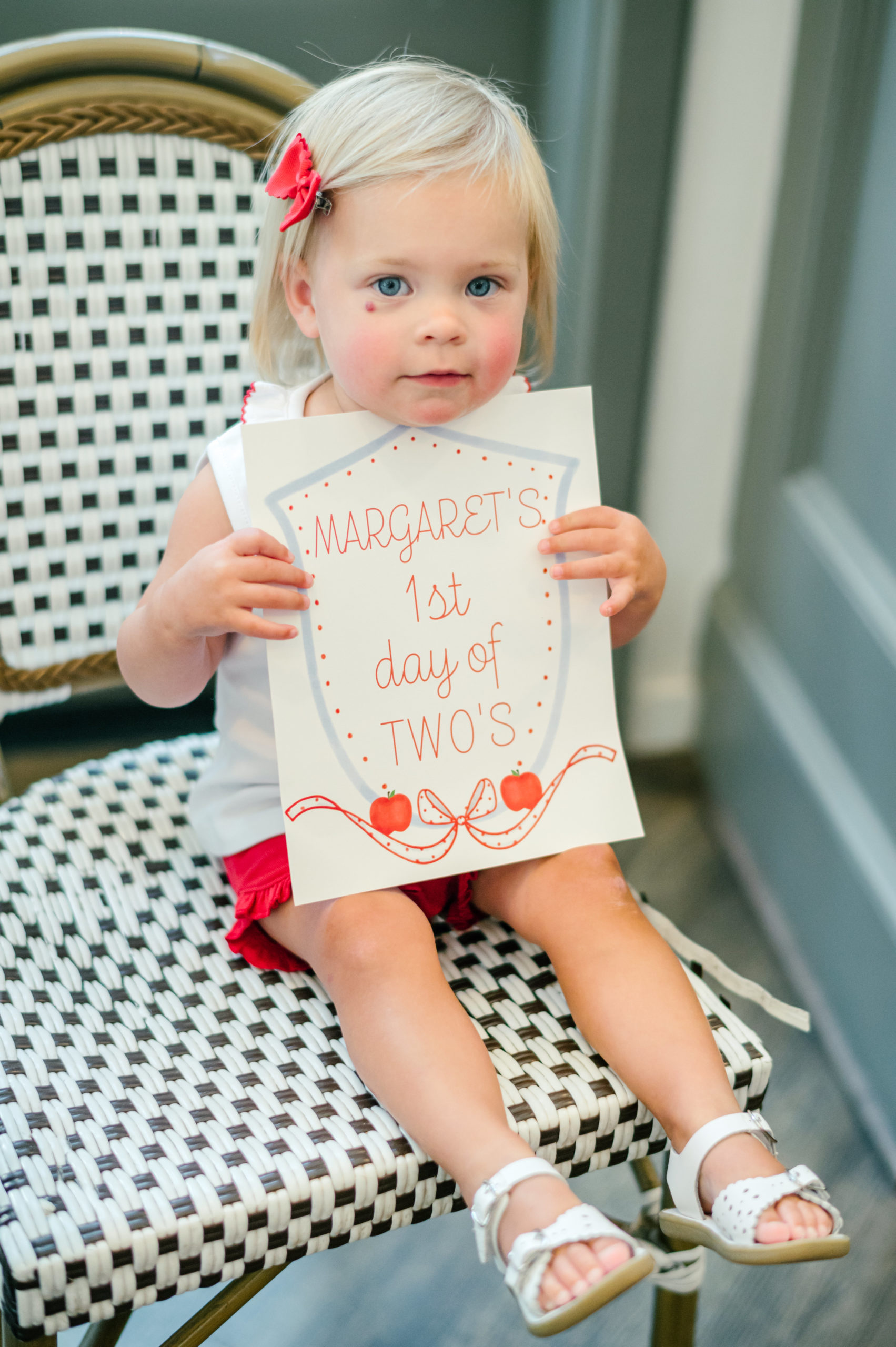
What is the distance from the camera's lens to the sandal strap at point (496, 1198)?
0.63 meters

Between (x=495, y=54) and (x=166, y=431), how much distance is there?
0.69m

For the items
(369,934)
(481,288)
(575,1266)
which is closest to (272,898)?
(369,934)

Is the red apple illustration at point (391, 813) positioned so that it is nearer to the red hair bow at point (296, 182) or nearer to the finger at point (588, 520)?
the finger at point (588, 520)

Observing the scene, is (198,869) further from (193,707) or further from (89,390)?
(193,707)

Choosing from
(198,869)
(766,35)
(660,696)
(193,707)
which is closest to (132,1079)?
(198,869)

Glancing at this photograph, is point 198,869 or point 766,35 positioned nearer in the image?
point 198,869

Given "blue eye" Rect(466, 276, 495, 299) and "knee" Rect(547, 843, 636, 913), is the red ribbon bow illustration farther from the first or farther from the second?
"blue eye" Rect(466, 276, 495, 299)

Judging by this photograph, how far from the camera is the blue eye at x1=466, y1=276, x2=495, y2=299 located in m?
0.72

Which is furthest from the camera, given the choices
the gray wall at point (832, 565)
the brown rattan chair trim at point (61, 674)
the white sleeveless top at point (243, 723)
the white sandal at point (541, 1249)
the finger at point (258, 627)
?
the gray wall at point (832, 565)

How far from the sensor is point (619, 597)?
775mm

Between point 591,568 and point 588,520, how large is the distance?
0.10ft

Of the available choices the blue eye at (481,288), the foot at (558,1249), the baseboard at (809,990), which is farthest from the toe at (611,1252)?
the baseboard at (809,990)

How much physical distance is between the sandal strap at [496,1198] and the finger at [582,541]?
347 mm

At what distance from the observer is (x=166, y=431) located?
0.92m
